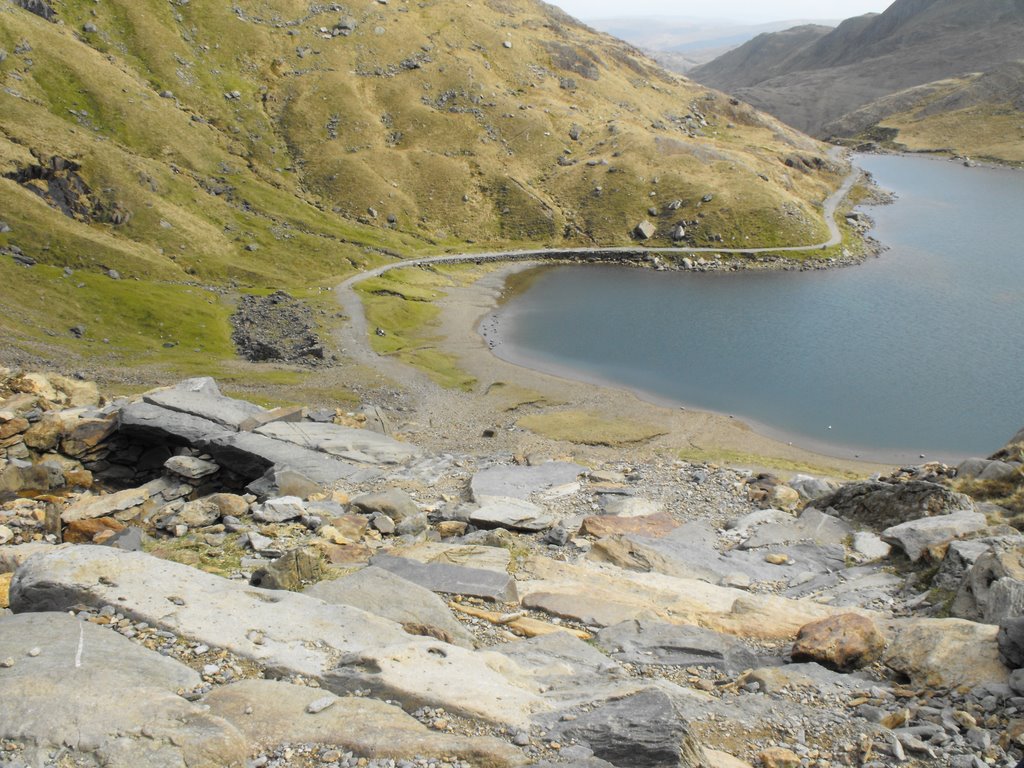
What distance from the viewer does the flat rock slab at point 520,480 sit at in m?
42.7

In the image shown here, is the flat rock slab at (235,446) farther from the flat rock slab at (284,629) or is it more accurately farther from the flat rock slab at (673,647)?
the flat rock slab at (673,647)

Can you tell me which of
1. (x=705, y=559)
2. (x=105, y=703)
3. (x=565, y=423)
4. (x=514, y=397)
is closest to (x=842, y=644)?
(x=705, y=559)

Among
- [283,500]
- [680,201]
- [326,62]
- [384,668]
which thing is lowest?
[283,500]

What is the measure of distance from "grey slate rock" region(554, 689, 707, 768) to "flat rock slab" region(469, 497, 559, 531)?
19.5 m

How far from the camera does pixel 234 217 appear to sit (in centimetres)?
13262

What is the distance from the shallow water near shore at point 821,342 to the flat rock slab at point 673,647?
54.3m

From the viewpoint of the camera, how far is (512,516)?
36.8 metres

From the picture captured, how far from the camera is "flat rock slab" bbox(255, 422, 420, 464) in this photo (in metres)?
46.9

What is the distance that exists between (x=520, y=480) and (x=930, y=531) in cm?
2205

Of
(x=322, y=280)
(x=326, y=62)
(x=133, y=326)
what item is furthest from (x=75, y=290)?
(x=326, y=62)

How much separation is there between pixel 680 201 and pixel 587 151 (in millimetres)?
29376

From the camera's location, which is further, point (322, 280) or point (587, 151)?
point (587, 151)

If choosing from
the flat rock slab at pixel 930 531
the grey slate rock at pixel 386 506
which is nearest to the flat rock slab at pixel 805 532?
the flat rock slab at pixel 930 531

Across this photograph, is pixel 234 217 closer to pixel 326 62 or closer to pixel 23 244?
pixel 23 244
